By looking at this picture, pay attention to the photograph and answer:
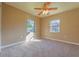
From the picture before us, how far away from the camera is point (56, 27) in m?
3.55

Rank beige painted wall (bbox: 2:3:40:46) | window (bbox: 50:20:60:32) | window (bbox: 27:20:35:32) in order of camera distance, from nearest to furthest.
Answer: window (bbox: 27:20:35:32) < beige painted wall (bbox: 2:3:40:46) < window (bbox: 50:20:60:32)

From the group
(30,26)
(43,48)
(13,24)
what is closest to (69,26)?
(43,48)

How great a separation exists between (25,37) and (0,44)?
750 millimetres

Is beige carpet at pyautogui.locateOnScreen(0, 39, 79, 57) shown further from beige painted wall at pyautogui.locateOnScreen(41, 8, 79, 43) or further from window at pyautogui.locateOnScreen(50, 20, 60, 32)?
window at pyautogui.locateOnScreen(50, 20, 60, 32)

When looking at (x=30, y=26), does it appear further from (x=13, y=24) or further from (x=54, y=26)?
(x=54, y=26)

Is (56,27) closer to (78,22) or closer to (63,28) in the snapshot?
(63,28)

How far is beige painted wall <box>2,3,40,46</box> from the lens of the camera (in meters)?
2.99

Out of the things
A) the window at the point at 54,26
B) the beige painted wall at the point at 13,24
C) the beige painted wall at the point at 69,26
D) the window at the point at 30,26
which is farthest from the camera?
the beige painted wall at the point at 69,26

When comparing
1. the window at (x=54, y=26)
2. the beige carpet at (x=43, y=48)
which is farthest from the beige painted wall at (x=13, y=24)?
the window at (x=54, y=26)

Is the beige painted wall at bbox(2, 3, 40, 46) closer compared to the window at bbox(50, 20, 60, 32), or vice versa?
the beige painted wall at bbox(2, 3, 40, 46)

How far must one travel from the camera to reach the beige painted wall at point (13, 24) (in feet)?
9.82

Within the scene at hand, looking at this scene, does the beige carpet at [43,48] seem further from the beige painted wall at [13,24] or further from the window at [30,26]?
the window at [30,26]

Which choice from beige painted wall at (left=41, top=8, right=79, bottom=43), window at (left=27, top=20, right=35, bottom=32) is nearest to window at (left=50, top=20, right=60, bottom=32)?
beige painted wall at (left=41, top=8, right=79, bottom=43)

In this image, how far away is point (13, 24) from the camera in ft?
10.8
